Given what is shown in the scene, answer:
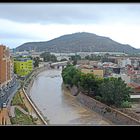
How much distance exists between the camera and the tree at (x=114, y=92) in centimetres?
180

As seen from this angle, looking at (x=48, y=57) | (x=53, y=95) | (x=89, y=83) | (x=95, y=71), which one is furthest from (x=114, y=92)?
(x=53, y=95)

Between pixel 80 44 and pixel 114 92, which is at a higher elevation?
pixel 80 44

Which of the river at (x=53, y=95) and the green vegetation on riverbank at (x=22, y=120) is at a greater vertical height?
the green vegetation on riverbank at (x=22, y=120)

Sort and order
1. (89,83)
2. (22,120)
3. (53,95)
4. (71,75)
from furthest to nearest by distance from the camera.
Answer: (53,95)
(71,75)
(89,83)
(22,120)

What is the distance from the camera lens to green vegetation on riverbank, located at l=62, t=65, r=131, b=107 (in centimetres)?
182

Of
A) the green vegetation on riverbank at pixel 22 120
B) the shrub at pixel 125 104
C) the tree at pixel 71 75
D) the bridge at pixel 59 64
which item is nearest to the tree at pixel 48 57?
the bridge at pixel 59 64

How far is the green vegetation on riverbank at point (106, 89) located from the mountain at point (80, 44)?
0.78 feet

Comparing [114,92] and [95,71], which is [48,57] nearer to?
[95,71]

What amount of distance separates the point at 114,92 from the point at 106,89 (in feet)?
0.32

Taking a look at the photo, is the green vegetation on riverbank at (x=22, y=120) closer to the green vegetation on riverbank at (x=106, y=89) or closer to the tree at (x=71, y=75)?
the green vegetation on riverbank at (x=106, y=89)

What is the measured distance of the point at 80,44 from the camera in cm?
247

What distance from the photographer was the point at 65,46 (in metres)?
2.40
